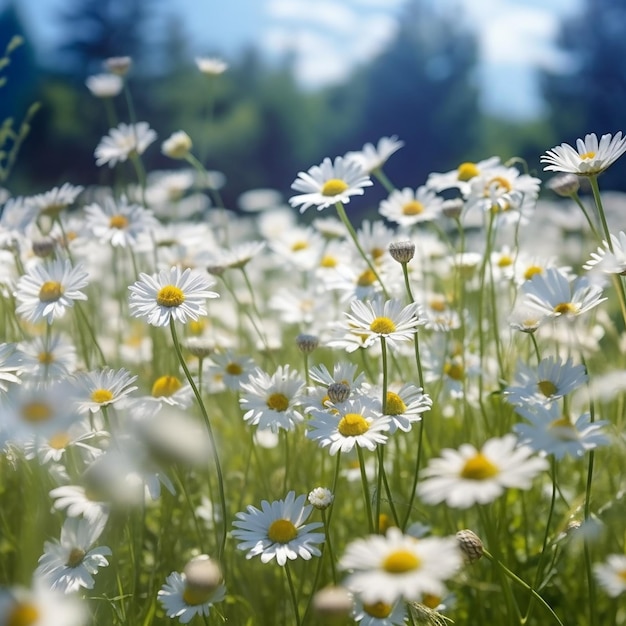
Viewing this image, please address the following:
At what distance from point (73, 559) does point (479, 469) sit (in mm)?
819

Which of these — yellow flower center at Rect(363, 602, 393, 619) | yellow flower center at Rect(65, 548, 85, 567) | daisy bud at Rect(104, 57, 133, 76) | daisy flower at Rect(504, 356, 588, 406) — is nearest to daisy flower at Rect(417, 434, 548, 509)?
daisy flower at Rect(504, 356, 588, 406)

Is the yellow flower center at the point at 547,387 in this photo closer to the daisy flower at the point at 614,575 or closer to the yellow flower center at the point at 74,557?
the daisy flower at the point at 614,575

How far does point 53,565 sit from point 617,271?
3.68 feet

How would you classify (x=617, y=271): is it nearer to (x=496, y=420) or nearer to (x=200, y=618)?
(x=496, y=420)

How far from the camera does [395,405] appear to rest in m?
1.59

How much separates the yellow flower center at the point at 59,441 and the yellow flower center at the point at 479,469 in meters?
0.93

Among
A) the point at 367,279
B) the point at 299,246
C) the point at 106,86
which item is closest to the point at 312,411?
the point at 367,279

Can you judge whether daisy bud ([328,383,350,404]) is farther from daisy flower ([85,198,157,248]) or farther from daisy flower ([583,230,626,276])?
daisy flower ([85,198,157,248])

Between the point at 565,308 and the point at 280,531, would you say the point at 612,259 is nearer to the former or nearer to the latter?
the point at 565,308

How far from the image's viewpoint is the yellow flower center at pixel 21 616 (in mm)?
1107

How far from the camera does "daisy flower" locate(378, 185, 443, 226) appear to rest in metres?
2.29

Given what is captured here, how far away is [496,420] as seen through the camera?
2004 mm

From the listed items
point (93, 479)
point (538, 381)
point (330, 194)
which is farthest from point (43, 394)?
point (538, 381)

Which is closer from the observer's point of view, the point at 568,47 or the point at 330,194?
the point at 330,194
